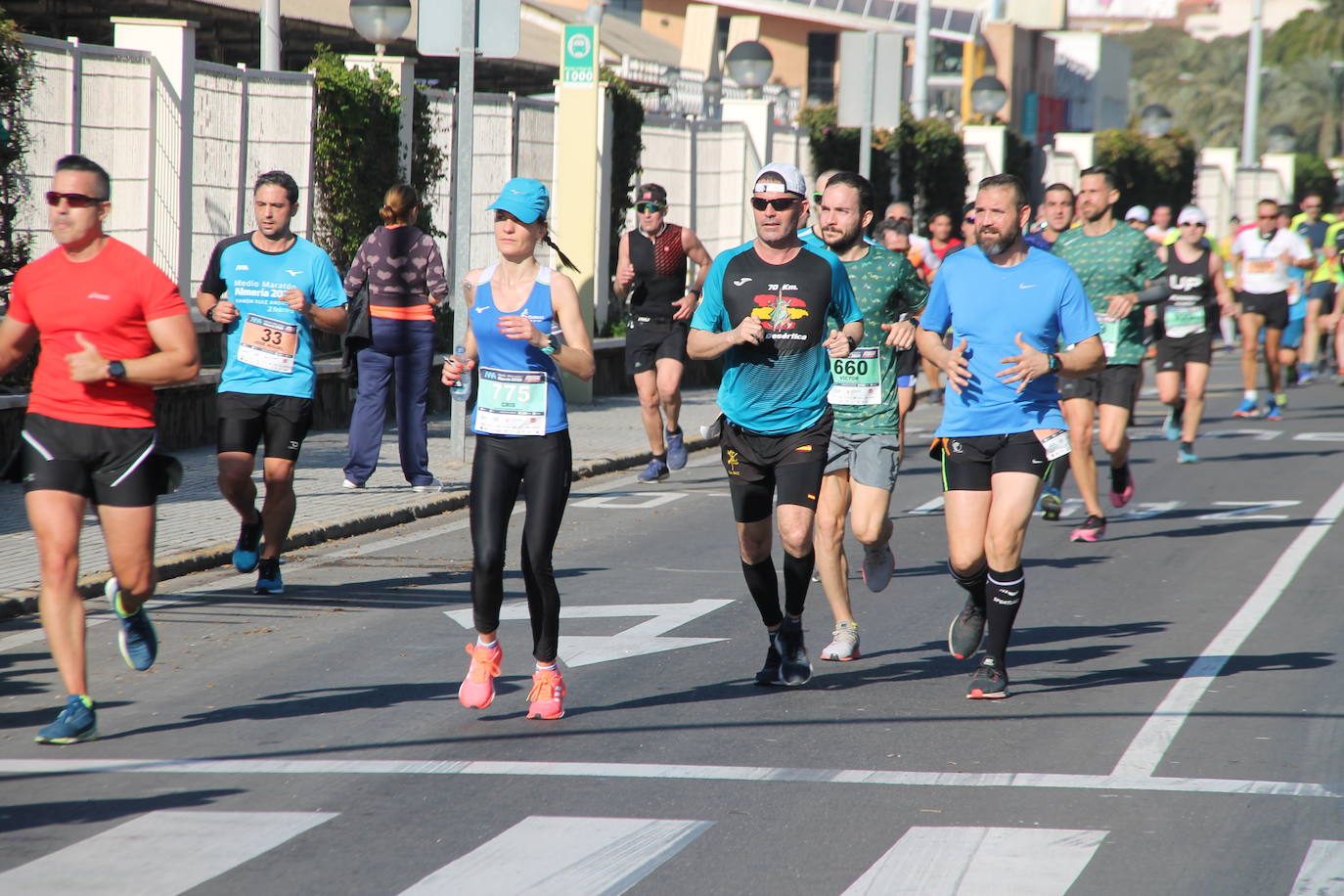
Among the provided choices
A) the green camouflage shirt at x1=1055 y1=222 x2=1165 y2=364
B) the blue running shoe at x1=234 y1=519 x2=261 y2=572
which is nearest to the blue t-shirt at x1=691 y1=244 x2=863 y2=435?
the blue running shoe at x1=234 y1=519 x2=261 y2=572

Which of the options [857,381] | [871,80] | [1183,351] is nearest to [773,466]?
[857,381]

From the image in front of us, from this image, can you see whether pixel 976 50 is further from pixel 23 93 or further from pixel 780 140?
pixel 23 93

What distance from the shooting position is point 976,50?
67562 mm

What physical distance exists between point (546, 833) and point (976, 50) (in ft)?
212

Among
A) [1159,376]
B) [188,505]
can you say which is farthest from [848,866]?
[1159,376]

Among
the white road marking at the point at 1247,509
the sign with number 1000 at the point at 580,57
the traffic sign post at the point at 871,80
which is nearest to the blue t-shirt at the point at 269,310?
the white road marking at the point at 1247,509

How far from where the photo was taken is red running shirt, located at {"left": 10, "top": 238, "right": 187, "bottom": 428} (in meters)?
6.61

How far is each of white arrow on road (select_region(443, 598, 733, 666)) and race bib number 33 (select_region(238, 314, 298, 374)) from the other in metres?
1.45

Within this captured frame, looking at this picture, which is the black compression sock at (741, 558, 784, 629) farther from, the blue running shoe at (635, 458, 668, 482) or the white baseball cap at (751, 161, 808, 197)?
the blue running shoe at (635, 458, 668, 482)

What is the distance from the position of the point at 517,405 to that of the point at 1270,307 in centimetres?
1536

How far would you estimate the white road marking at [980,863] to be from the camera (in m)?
5.03

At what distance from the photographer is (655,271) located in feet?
46.9

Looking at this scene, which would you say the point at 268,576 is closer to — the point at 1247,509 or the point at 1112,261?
the point at 1112,261

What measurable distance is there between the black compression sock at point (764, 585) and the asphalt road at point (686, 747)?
32 centimetres
